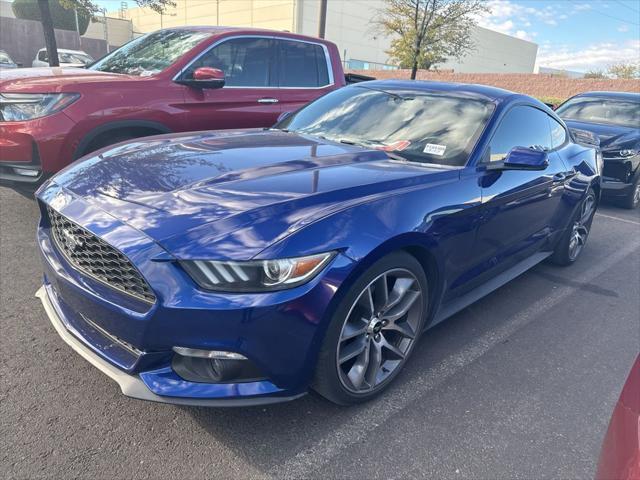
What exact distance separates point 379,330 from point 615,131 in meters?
6.94

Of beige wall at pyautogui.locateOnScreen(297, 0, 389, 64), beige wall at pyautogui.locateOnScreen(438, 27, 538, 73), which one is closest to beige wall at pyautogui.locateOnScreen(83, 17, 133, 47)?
beige wall at pyautogui.locateOnScreen(297, 0, 389, 64)

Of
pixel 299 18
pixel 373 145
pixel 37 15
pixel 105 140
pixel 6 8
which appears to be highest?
pixel 299 18

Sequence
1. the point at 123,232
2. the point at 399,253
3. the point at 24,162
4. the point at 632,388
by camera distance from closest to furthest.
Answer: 1. the point at 632,388
2. the point at 123,232
3. the point at 399,253
4. the point at 24,162

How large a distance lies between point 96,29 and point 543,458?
214ft

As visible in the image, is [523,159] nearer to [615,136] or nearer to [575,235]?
[575,235]

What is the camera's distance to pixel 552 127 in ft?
13.7

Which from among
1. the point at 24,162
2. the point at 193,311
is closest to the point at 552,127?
the point at 193,311

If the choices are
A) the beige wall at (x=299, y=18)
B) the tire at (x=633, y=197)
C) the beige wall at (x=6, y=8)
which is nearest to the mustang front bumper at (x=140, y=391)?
the tire at (x=633, y=197)

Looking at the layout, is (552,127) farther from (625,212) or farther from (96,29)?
(96,29)

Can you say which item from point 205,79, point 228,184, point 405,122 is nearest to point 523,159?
point 405,122

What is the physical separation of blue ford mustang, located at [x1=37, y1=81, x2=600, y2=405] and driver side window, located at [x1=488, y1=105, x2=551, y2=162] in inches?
1.0

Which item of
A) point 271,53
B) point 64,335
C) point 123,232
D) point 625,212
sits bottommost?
point 625,212

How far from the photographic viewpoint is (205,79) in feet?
15.0

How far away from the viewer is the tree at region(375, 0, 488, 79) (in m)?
19.0
